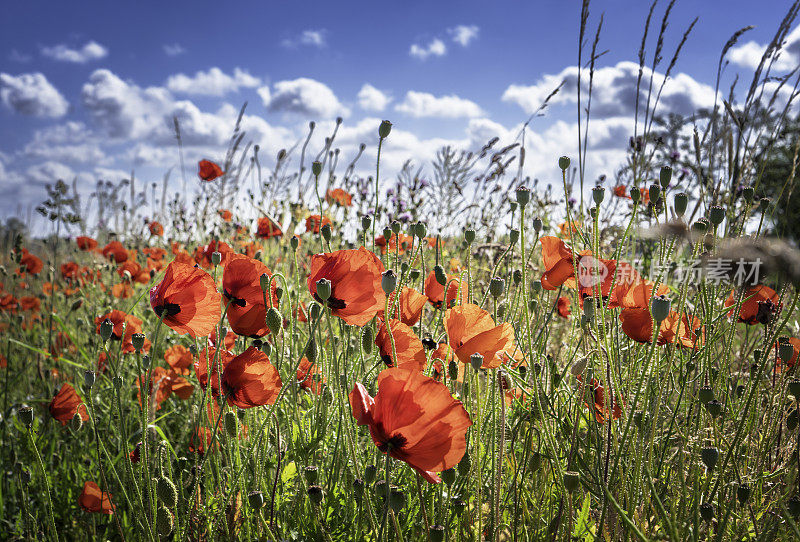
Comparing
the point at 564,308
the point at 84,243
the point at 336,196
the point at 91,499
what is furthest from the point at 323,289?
the point at 84,243

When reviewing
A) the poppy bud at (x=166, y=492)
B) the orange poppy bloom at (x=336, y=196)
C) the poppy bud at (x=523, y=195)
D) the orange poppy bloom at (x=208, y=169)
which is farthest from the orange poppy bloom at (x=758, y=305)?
the orange poppy bloom at (x=208, y=169)

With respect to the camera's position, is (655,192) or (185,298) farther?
(655,192)

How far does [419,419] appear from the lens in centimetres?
79

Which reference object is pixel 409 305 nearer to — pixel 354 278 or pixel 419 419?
pixel 354 278

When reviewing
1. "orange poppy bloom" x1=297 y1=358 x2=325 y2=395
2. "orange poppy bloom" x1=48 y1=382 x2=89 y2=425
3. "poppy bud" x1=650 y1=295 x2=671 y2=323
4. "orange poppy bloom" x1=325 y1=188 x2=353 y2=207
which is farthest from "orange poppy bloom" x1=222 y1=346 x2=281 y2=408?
"orange poppy bloom" x1=325 y1=188 x2=353 y2=207

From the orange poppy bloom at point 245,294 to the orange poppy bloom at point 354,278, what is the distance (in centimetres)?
18

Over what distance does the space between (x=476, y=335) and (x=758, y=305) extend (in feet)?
3.40

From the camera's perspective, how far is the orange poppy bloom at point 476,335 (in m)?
0.99

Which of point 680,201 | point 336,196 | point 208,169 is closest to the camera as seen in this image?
point 680,201

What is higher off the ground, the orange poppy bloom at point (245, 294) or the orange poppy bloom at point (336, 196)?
the orange poppy bloom at point (336, 196)

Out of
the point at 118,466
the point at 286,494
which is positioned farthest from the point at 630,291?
the point at 118,466

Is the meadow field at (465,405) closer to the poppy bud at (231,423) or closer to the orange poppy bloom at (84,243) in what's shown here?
the poppy bud at (231,423)

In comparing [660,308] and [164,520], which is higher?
[660,308]

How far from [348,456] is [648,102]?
1.34 metres
